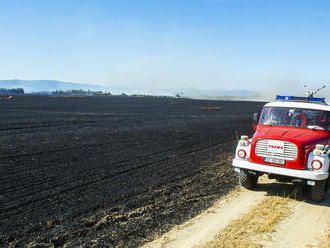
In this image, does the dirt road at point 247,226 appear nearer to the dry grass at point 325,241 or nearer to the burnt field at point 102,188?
the dry grass at point 325,241

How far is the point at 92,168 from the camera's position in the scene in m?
12.3

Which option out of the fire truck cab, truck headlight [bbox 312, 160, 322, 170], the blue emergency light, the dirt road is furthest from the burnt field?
the blue emergency light

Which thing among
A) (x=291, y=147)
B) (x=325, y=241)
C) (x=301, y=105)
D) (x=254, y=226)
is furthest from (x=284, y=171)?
(x=301, y=105)

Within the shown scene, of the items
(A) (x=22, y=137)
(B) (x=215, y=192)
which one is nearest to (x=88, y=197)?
(B) (x=215, y=192)

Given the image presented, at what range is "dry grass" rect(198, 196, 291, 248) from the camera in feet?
20.7

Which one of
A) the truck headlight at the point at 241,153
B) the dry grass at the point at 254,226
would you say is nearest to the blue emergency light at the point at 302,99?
the truck headlight at the point at 241,153

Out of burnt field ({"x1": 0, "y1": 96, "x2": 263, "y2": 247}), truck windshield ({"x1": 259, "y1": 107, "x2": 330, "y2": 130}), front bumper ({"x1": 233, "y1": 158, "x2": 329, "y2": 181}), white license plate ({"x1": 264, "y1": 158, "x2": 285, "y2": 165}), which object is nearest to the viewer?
burnt field ({"x1": 0, "y1": 96, "x2": 263, "y2": 247})

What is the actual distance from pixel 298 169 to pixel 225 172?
4.10 meters

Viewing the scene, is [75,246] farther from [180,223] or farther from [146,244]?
[180,223]

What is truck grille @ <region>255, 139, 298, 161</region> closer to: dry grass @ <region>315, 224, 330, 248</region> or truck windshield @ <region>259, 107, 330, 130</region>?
truck windshield @ <region>259, 107, 330, 130</region>

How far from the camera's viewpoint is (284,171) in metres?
8.59

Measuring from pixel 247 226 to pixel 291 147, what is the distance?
9.00 ft

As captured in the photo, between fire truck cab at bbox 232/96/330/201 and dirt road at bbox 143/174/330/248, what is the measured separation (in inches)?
23.7

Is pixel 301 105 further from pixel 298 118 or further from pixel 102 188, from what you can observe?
pixel 102 188
